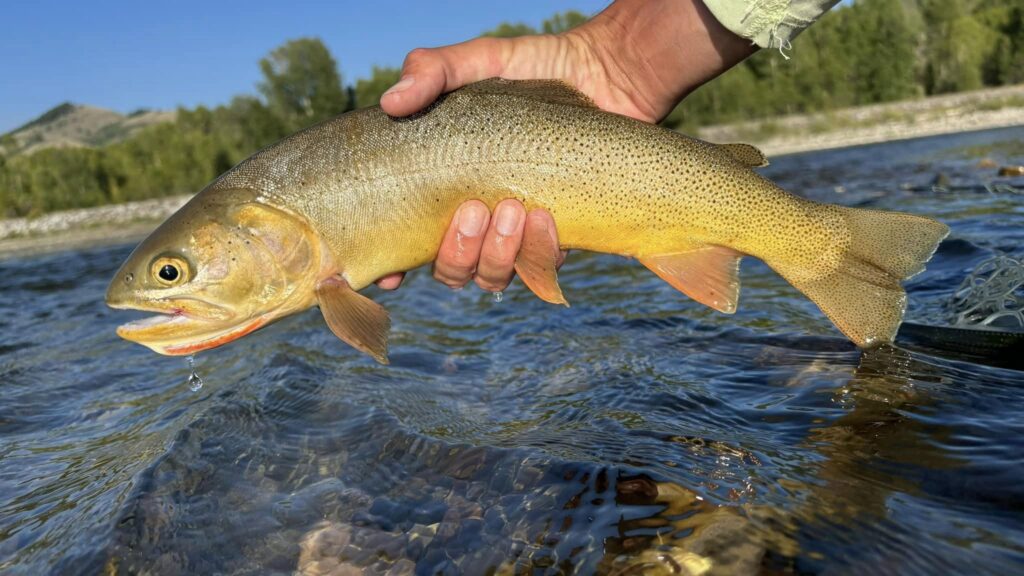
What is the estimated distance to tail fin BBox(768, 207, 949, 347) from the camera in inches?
130

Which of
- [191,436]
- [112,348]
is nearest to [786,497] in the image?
[191,436]

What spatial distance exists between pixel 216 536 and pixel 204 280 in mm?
1142

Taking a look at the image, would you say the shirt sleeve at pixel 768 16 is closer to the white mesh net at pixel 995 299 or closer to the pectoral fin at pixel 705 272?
the pectoral fin at pixel 705 272

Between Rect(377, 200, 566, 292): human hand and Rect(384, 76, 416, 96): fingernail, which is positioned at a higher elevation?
Rect(384, 76, 416, 96): fingernail

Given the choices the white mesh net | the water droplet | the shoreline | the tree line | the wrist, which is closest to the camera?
the wrist

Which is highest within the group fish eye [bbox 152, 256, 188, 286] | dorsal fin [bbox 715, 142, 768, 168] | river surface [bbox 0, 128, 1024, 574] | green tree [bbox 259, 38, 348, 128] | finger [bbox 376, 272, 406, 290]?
green tree [bbox 259, 38, 348, 128]

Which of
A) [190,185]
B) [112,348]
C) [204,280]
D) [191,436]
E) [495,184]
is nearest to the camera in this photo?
[204,280]

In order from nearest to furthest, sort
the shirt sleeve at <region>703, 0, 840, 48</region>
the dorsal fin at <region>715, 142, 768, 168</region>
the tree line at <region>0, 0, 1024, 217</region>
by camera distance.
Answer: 1. the dorsal fin at <region>715, 142, 768, 168</region>
2. the shirt sleeve at <region>703, 0, 840, 48</region>
3. the tree line at <region>0, 0, 1024, 217</region>

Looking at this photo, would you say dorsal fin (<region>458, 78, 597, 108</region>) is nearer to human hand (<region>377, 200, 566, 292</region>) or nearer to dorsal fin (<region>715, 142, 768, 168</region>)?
human hand (<region>377, 200, 566, 292</region>)

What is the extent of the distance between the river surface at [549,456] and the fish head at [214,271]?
36.4 inches

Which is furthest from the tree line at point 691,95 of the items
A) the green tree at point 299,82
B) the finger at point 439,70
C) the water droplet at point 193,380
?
the finger at point 439,70

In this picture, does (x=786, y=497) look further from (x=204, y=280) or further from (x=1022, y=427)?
(x=204, y=280)

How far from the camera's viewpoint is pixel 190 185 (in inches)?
2391

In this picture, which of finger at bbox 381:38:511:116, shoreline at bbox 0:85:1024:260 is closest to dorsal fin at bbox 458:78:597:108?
finger at bbox 381:38:511:116
